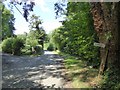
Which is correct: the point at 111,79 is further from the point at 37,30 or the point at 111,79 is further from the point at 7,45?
the point at 37,30

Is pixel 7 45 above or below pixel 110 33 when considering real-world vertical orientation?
below

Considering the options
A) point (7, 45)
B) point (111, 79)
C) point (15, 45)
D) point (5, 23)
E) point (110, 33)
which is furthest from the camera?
point (5, 23)

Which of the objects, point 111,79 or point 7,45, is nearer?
point 111,79

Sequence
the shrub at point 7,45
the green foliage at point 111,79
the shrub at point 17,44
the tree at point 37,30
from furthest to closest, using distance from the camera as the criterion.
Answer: the tree at point 37,30 → the shrub at point 7,45 → the shrub at point 17,44 → the green foliage at point 111,79

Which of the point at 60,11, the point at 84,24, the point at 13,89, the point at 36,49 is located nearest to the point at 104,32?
the point at 84,24

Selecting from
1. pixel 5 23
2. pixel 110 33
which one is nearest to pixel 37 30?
pixel 5 23

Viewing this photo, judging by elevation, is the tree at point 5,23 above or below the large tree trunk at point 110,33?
above

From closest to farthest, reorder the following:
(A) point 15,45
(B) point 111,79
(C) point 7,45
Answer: (B) point 111,79 → (A) point 15,45 → (C) point 7,45

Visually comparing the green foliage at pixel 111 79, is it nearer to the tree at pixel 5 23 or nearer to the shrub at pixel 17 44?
the shrub at pixel 17 44

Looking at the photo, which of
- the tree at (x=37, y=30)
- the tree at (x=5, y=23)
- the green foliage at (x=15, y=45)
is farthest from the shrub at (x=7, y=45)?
the tree at (x=37, y=30)

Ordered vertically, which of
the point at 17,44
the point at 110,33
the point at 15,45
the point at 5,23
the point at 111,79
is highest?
the point at 5,23

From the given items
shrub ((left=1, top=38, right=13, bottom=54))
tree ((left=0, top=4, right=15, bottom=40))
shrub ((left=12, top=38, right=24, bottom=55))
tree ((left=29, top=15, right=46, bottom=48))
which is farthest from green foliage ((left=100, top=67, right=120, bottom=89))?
tree ((left=29, top=15, right=46, bottom=48))

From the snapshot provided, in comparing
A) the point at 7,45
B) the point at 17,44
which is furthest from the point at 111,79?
the point at 7,45

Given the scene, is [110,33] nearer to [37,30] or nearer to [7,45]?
[7,45]
